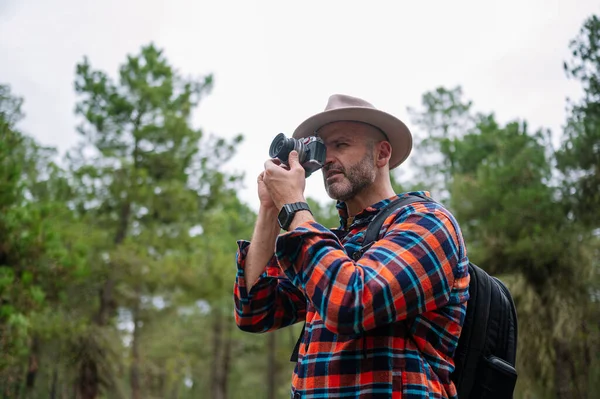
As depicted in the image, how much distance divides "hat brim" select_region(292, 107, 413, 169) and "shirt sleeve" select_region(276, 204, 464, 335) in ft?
1.81

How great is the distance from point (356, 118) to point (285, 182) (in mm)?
507

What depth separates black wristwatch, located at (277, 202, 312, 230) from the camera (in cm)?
178

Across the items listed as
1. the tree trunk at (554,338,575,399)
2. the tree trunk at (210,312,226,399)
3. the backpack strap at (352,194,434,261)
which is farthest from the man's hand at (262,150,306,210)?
the tree trunk at (210,312,226,399)

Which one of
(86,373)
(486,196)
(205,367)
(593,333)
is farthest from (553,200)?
(205,367)

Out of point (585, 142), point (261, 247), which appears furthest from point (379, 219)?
point (585, 142)

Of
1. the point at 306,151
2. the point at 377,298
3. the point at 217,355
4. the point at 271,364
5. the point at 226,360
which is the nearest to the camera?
the point at 377,298

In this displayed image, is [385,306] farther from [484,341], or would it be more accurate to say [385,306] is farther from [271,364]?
[271,364]

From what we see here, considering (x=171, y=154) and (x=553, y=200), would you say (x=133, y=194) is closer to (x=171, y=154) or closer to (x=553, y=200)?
(x=171, y=154)

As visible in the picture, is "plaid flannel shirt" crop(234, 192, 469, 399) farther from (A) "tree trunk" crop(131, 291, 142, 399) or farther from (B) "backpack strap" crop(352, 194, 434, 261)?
(A) "tree trunk" crop(131, 291, 142, 399)

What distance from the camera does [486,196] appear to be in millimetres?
11656

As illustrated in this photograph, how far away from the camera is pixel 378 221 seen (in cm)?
188

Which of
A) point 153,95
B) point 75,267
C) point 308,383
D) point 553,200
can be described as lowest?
point 308,383

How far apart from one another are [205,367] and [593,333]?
20.3 metres

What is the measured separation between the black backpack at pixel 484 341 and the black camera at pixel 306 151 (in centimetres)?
31
